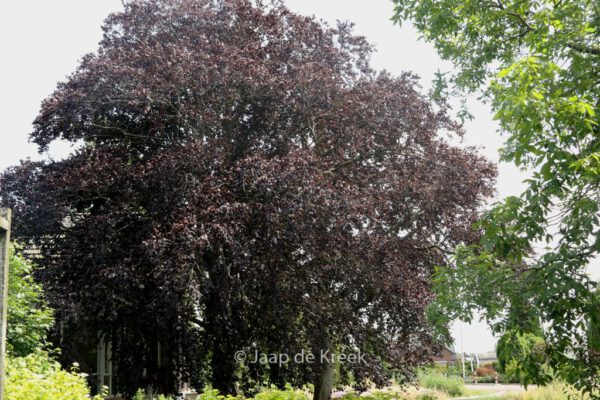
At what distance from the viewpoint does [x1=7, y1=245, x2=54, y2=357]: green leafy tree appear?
984 centimetres

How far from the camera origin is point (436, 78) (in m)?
8.87

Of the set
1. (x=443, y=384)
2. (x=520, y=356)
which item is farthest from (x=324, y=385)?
(x=443, y=384)

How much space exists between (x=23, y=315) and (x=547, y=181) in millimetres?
8136

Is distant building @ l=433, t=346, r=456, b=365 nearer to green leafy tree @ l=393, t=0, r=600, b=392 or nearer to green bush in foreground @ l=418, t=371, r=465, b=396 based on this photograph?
green bush in foreground @ l=418, t=371, r=465, b=396

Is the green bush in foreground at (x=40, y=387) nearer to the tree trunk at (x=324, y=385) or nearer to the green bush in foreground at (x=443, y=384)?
the tree trunk at (x=324, y=385)

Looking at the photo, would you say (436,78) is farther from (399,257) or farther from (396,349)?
(396,349)

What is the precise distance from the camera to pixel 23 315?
10.0m

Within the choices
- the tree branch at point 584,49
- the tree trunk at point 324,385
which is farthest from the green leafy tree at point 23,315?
the tree branch at point 584,49

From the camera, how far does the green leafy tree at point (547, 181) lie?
589 centimetres

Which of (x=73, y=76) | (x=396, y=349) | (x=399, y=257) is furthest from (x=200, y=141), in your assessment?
(x=396, y=349)

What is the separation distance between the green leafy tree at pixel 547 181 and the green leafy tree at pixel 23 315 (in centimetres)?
668

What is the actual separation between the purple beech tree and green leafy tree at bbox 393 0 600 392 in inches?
144

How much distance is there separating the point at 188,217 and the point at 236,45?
173 inches

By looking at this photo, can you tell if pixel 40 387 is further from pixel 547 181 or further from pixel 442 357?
pixel 442 357
